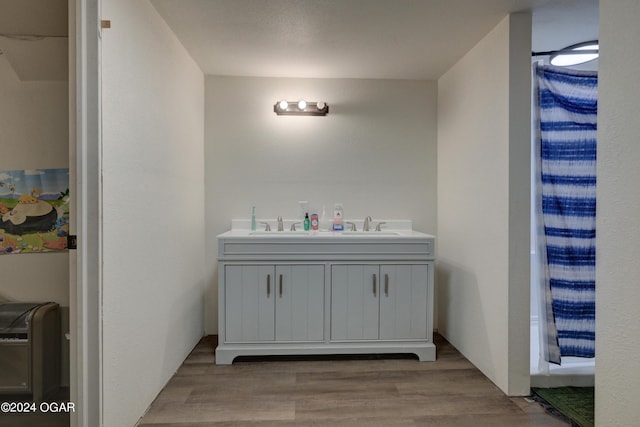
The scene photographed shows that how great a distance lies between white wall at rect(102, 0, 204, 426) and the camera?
1510 mm

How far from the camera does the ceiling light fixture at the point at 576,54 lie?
Answer: 2277 mm

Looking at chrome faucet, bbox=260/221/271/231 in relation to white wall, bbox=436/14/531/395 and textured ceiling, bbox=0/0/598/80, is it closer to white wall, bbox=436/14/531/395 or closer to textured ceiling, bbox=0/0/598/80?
textured ceiling, bbox=0/0/598/80

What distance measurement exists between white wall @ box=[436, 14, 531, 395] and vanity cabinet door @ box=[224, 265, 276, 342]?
4.46ft

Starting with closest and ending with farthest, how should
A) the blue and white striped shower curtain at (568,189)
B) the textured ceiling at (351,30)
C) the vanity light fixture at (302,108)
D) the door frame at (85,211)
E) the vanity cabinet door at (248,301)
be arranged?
1. the door frame at (85,211)
2. the textured ceiling at (351,30)
3. the blue and white striped shower curtain at (568,189)
4. the vanity cabinet door at (248,301)
5. the vanity light fixture at (302,108)

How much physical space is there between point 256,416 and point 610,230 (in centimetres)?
177

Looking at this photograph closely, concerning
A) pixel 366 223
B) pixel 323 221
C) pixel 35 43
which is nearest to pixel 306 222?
pixel 323 221

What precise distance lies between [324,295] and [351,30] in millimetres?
1698

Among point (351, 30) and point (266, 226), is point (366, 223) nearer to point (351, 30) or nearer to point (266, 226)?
point (266, 226)

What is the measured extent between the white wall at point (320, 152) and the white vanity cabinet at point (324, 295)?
0.58 m

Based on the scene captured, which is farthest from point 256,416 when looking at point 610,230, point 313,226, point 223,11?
point 223,11

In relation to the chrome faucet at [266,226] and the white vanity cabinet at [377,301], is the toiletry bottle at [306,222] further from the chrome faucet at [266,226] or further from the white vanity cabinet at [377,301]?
the white vanity cabinet at [377,301]

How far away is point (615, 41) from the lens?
52.4 inches

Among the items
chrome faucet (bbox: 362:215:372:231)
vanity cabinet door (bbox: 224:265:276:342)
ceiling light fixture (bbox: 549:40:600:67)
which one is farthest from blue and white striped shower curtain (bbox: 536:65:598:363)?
vanity cabinet door (bbox: 224:265:276:342)

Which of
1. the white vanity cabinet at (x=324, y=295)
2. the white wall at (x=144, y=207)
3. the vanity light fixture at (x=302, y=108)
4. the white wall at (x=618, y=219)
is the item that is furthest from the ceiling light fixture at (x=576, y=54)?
the white wall at (x=144, y=207)
